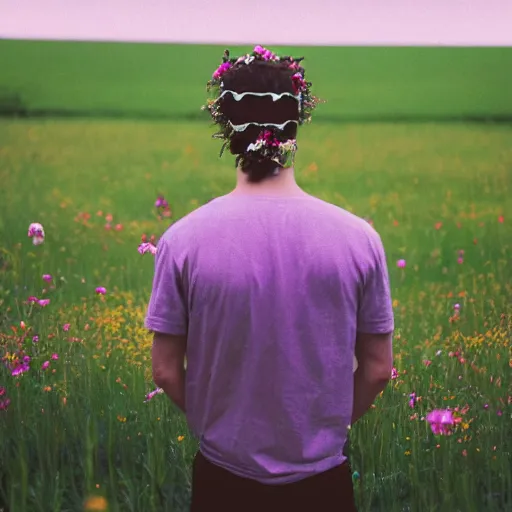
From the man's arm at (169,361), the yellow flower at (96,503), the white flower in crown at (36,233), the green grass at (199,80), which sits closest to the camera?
the man's arm at (169,361)

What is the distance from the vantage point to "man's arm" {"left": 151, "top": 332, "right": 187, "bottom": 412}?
4.82 ft

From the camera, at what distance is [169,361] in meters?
1.50

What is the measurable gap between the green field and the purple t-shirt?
3.90ft

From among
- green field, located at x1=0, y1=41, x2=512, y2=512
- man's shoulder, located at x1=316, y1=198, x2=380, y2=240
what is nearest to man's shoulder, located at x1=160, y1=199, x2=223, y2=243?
man's shoulder, located at x1=316, y1=198, x2=380, y2=240

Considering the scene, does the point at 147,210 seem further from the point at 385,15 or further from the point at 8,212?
the point at 385,15

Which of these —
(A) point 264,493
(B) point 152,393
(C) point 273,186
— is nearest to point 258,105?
(C) point 273,186

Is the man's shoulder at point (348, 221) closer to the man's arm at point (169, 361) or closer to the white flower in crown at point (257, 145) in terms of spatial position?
the white flower in crown at point (257, 145)

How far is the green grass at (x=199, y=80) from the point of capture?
2.83 m

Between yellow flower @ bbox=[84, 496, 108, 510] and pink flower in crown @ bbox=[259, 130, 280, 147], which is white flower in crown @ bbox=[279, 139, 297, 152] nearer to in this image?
pink flower in crown @ bbox=[259, 130, 280, 147]

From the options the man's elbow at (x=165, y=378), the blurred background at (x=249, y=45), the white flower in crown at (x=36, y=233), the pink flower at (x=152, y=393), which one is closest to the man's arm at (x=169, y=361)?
the man's elbow at (x=165, y=378)

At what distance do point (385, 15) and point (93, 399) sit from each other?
172cm

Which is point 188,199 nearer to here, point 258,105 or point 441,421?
point 441,421

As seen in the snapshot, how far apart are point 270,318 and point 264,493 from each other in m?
0.34

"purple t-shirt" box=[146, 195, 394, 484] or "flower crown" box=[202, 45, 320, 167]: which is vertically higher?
"flower crown" box=[202, 45, 320, 167]
